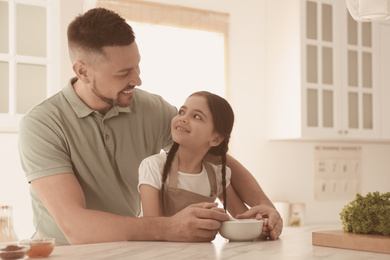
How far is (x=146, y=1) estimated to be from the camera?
3805 millimetres

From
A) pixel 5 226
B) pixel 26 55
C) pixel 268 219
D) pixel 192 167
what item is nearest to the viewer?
pixel 268 219

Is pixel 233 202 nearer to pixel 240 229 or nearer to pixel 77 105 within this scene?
pixel 240 229

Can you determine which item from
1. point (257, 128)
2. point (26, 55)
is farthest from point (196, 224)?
point (257, 128)

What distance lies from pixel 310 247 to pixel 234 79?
116 inches

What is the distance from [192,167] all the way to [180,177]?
79mm

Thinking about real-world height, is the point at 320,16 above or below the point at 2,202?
above

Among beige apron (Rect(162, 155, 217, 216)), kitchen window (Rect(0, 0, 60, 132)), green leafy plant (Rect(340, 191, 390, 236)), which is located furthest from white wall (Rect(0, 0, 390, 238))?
green leafy plant (Rect(340, 191, 390, 236))

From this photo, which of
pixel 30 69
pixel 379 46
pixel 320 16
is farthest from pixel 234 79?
pixel 30 69

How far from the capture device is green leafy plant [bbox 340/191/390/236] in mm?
1328

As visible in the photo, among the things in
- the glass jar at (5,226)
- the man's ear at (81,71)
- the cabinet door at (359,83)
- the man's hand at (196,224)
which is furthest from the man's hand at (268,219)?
the cabinet door at (359,83)

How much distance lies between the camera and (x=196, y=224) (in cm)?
145

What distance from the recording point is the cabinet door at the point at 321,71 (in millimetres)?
4102

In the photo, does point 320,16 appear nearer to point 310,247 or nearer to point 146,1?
point 146,1

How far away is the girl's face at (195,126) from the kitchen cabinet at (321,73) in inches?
89.2
